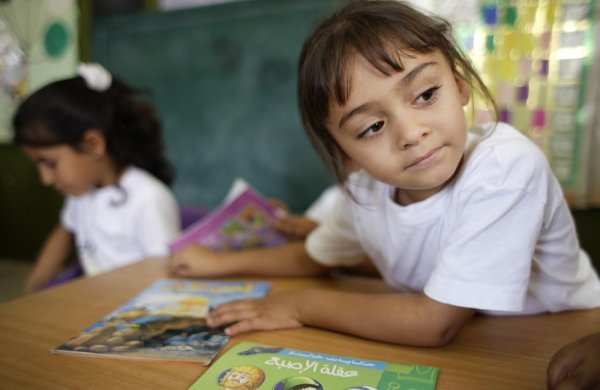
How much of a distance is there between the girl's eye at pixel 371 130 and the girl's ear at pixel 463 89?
14 cm

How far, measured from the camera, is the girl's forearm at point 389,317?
21.9 inches

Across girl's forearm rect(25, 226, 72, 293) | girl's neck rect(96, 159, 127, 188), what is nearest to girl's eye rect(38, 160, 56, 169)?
girl's neck rect(96, 159, 127, 188)

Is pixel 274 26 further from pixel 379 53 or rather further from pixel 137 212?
pixel 379 53

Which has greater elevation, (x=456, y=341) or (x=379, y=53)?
(x=379, y=53)

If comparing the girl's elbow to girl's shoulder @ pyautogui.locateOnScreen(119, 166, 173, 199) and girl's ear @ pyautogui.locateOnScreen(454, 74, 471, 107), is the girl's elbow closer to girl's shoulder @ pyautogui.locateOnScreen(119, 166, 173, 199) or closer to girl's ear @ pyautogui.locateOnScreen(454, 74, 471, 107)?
girl's ear @ pyautogui.locateOnScreen(454, 74, 471, 107)

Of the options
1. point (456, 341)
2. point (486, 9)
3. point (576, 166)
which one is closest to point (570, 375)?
point (456, 341)

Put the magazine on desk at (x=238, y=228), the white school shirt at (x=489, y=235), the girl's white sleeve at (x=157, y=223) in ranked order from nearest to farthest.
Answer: the white school shirt at (x=489, y=235) < the magazine on desk at (x=238, y=228) < the girl's white sleeve at (x=157, y=223)

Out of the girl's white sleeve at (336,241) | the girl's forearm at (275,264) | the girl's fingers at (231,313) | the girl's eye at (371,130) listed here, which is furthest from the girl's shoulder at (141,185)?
the girl's eye at (371,130)

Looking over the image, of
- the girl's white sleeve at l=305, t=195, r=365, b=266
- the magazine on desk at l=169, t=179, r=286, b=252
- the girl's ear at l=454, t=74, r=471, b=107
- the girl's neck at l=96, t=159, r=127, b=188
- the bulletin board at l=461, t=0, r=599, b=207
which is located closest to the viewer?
the girl's ear at l=454, t=74, r=471, b=107

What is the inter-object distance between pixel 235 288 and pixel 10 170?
259 centimetres

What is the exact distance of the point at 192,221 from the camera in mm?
1602

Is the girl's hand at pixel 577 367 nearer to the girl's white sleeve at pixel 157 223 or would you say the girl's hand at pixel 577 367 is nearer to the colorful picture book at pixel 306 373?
the colorful picture book at pixel 306 373

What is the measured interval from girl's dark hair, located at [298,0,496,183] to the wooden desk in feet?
1.09

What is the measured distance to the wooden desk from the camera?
49cm
